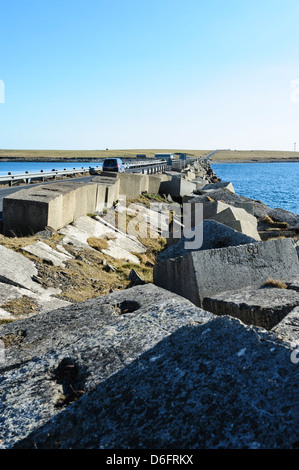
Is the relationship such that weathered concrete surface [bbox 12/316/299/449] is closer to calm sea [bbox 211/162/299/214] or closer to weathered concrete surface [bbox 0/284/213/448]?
weathered concrete surface [bbox 0/284/213/448]

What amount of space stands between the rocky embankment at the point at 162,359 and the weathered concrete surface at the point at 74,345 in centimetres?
1

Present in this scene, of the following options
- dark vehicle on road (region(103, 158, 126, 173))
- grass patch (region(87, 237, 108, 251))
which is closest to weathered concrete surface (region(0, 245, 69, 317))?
grass patch (region(87, 237, 108, 251))

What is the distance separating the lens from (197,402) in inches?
84.4

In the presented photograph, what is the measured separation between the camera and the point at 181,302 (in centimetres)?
383

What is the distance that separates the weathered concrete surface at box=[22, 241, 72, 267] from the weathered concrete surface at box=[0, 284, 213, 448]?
8.12 ft

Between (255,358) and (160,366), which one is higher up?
(255,358)

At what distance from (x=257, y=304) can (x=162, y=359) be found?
1.71m

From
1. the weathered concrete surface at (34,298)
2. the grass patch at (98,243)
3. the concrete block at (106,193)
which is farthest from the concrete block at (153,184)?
the weathered concrete surface at (34,298)

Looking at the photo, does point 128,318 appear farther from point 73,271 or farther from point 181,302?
point 73,271

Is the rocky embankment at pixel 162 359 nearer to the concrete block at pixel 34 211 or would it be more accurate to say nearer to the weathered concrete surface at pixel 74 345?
the weathered concrete surface at pixel 74 345

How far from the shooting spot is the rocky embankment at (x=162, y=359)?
2.04m

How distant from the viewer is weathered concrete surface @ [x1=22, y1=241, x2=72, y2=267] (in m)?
6.60
